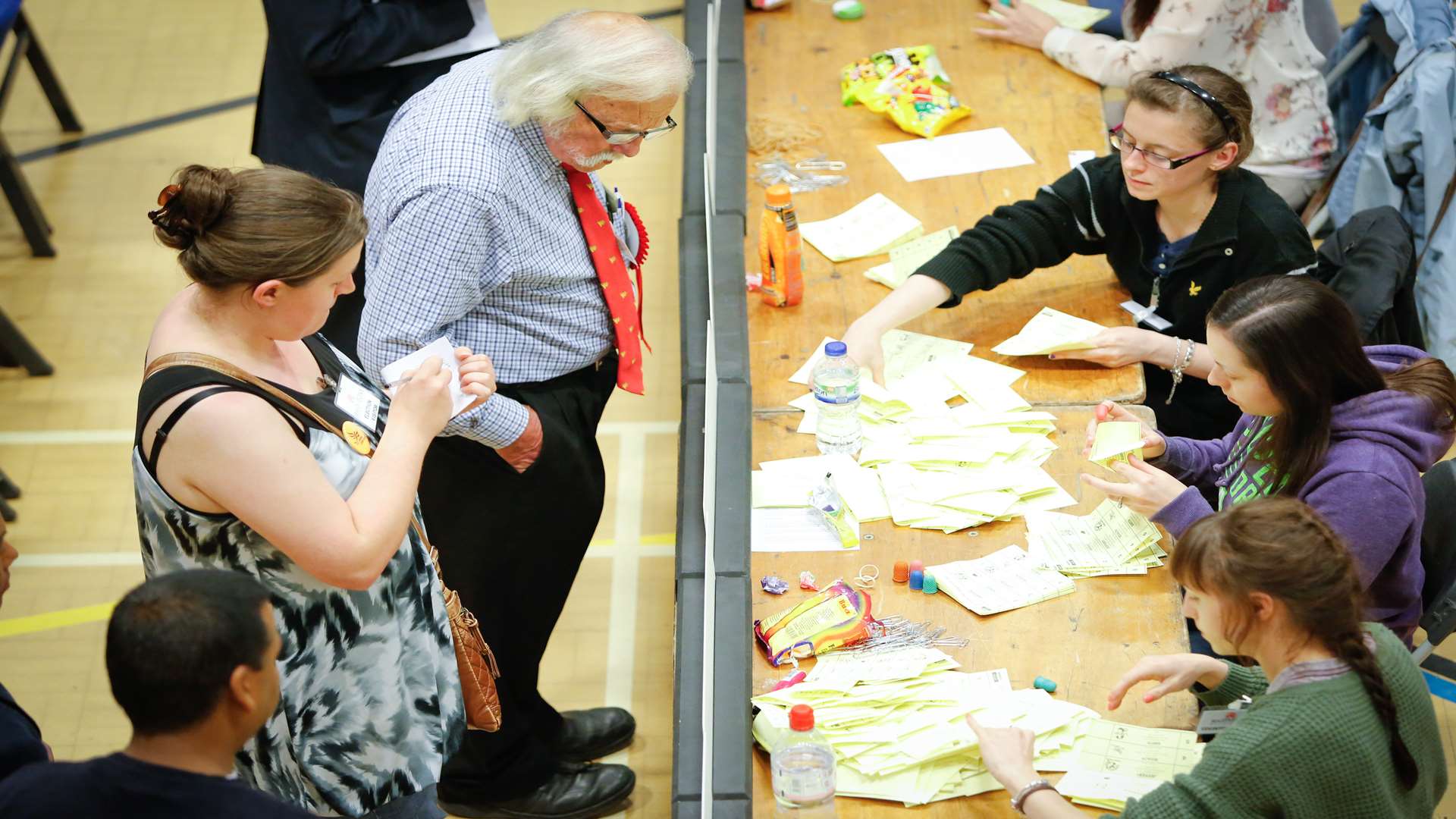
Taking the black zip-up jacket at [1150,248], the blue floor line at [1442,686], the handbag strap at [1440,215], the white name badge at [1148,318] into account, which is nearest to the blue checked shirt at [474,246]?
the black zip-up jacket at [1150,248]

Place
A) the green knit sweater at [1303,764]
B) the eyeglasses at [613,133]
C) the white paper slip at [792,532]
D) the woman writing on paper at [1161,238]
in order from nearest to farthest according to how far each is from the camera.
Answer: the green knit sweater at [1303,764] < the eyeglasses at [613,133] < the white paper slip at [792,532] < the woman writing on paper at [1161,238]

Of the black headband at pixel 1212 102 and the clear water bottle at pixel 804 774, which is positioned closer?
the clear water bottle at pixel 804 774

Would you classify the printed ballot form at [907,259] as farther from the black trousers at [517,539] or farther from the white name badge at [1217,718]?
the white name badge at [1217,718]

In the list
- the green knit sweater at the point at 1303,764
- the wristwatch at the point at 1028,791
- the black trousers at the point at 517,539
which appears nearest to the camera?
the green knit sweater at the point at 1303,764

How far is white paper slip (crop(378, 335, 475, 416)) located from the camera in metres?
2.40

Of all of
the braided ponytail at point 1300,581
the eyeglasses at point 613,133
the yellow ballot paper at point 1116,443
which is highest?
the eyeglasses at point 613,133

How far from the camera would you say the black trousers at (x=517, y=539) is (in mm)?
2932

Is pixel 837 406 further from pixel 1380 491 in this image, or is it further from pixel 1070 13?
pixel 1070 13

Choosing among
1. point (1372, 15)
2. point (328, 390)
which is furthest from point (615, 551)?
point (1372, 15)

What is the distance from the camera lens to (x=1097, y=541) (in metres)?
2.79

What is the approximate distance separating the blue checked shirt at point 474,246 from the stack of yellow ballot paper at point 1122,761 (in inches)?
52.9

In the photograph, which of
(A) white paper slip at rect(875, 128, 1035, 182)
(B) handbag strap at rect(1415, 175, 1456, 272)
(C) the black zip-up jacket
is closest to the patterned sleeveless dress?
(C) the black zip-up jacket

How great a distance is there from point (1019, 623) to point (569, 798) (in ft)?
4.50

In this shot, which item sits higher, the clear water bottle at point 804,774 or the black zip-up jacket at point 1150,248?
the black zip-up jacket at point 1150,248
